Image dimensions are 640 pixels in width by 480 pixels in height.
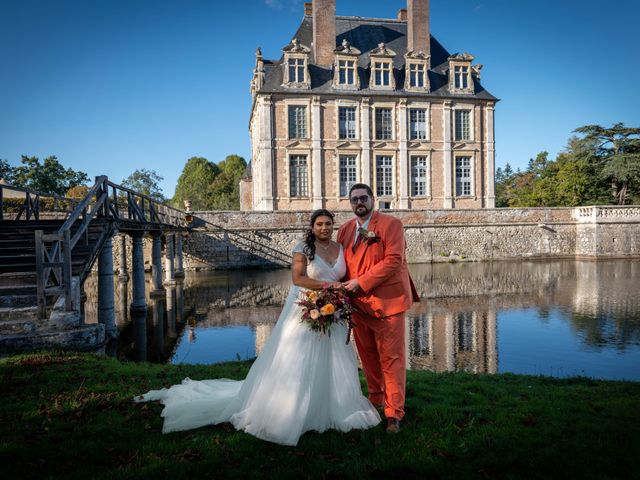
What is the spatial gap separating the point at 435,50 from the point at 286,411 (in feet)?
119

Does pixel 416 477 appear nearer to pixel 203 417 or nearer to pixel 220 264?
pixel 203 417

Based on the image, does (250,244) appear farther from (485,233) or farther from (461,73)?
(461,73)

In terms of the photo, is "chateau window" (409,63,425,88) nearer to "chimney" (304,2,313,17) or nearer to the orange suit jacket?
"chimney" (304,2,313,17)

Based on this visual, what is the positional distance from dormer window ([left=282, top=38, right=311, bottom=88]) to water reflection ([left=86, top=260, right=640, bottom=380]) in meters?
15.2

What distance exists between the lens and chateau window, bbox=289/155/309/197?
3102cm

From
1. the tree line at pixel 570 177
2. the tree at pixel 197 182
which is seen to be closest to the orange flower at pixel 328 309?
the tree line at pixel 570 177

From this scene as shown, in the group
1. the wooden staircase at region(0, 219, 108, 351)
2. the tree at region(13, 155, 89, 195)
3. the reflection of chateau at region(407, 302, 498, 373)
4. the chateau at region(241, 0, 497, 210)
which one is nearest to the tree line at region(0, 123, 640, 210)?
the tree at region(13, 155, 89, 195)

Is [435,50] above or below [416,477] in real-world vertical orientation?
above

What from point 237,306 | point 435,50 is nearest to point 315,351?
point 237,306

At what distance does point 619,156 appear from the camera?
37062 millimetres

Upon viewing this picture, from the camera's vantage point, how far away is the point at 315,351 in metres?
3.92

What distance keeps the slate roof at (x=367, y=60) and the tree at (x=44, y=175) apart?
3595 cm

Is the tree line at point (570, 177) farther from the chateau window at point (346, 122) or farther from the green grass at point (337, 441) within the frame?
the green grass at point (337, 441)

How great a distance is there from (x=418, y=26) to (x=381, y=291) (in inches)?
1339
